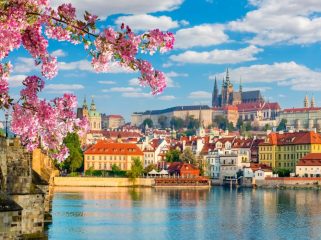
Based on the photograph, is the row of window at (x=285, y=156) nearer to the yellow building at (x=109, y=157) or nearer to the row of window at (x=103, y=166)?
the yellow building at (x=109, y=157)

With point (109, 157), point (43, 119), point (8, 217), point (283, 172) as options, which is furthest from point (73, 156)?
point (43, 119)

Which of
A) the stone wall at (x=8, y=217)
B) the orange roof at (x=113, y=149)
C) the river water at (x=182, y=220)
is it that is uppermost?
the orange roof at (x=113, y=149)

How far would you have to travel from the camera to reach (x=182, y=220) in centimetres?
4166

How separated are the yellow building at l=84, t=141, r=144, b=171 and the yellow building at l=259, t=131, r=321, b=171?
77.7 feet

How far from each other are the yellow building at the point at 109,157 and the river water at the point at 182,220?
40.7 meters

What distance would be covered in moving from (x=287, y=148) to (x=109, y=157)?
101 ft

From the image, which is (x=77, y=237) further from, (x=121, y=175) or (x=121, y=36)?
(x=121, y=175)

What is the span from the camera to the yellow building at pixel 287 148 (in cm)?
10575

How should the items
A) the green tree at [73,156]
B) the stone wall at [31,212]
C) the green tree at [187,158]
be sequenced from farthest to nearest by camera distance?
the green tree at [187,158], the green tree at [73,156], the stone wall at [31,212]

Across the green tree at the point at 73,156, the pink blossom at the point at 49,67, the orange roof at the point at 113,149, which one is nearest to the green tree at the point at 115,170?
the orange roof at the point at 113,149

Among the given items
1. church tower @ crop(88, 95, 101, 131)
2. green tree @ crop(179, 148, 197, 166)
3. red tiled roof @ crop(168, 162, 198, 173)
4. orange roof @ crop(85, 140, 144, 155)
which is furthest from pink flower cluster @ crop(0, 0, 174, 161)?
church tower @ crop(88, 95, 101, 131)

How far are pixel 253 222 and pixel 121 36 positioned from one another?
37.0 m

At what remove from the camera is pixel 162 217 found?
4319cm

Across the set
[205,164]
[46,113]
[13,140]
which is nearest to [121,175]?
[205,164]
